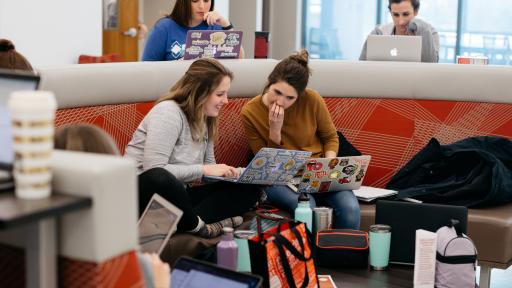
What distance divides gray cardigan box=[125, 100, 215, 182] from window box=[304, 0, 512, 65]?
7975 mm

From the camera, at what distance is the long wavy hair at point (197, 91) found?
3.68 m

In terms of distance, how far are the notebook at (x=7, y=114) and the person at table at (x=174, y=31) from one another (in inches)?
110

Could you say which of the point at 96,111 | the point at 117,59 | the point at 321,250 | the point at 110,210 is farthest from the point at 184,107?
the point at 117,59

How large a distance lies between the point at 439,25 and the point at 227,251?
921 cm

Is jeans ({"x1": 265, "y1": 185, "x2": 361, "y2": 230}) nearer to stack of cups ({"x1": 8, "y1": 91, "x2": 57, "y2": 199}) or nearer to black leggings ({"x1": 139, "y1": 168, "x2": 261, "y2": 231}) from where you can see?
black leggings ({"x1": 139, "y1": 168, "x2": 261, "y2": 231})

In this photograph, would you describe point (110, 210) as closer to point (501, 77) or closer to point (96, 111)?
point (96, 111)

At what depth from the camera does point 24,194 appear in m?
1.74

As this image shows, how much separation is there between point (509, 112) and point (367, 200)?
1.06m

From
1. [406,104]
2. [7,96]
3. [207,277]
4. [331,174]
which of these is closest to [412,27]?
[406,104]

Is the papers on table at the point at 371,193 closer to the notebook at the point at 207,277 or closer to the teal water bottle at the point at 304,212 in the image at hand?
the teal water bottle at the point at 304,212

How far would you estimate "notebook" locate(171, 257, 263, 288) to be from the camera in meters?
2.31

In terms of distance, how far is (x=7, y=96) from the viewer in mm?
1918

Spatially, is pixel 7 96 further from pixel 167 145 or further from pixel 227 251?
pixel 167 145

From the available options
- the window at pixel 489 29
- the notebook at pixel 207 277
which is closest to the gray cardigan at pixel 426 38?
the notebook at pixel 207 277
